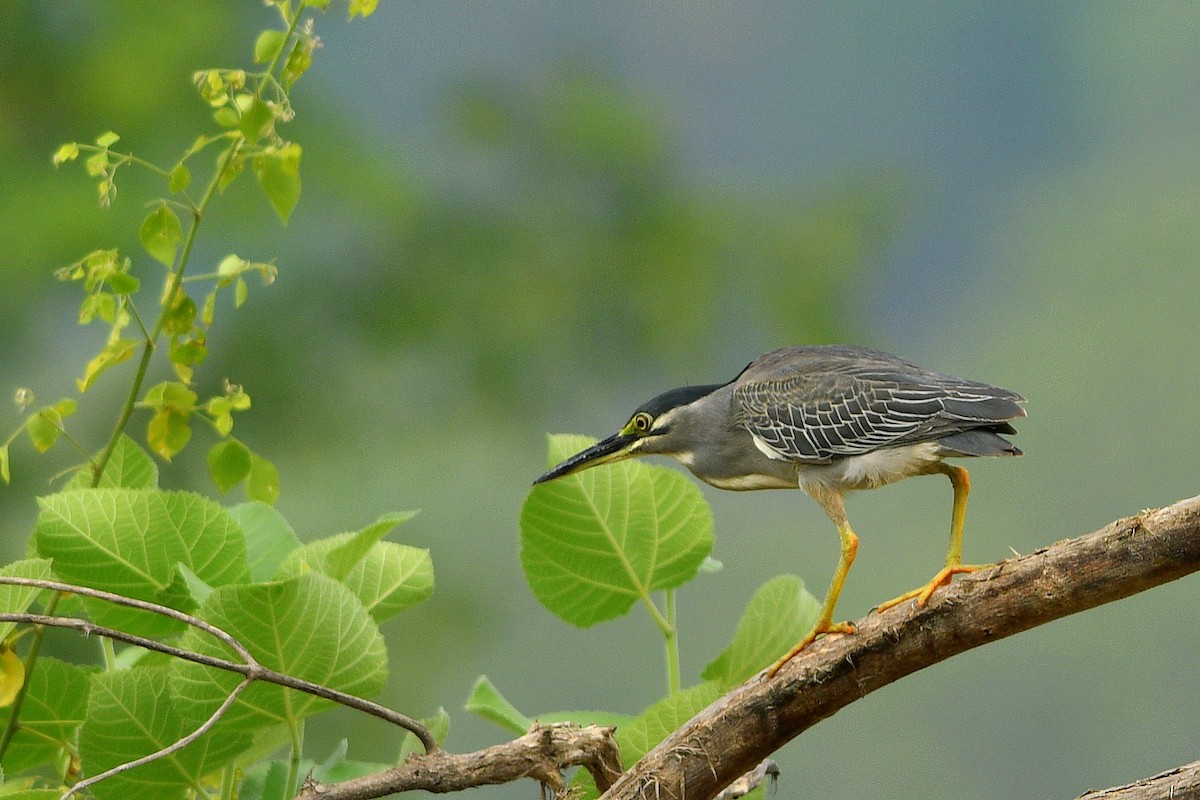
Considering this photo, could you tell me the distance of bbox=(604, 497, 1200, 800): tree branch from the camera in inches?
23.2

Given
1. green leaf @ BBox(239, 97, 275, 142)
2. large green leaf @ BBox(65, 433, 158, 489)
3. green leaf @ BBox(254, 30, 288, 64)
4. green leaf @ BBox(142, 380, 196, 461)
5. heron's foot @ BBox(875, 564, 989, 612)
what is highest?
green leaf @ BBox(254, 30, 288, 64)

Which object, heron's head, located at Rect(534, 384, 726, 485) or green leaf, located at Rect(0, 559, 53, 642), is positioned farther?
heron's head, located at Rect(534, 384, 726, 485)

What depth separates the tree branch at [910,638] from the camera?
0.59m

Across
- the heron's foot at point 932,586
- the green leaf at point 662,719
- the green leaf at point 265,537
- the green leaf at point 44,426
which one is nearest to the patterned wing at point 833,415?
the heron's foot at point 932,586

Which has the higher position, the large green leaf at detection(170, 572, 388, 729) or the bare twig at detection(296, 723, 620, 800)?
the large green leaf at detection(170, 572, 388, 729)

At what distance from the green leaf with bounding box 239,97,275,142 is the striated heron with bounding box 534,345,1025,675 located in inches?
11.5

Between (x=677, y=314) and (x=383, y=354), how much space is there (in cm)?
66

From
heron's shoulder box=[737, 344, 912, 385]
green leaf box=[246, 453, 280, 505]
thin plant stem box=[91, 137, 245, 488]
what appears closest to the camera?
thin plant stem box=[91, 137, 245, 488]

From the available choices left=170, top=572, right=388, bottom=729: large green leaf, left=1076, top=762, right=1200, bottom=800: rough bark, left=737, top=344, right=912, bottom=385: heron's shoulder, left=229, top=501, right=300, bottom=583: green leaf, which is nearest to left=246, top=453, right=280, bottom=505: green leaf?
left=229, top=501, right=300, bottom=583: green leaf

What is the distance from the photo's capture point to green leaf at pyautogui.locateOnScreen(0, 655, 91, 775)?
0.75 meters

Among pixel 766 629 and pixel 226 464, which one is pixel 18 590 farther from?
pixel 766 629

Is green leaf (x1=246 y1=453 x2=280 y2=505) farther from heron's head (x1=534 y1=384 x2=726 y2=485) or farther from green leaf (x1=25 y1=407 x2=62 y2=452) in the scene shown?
heron's head (x1=534 y1=384 x2=726 y2=485)

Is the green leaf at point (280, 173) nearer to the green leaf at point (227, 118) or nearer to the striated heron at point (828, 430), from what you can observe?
the green leaf at point (227, 118)

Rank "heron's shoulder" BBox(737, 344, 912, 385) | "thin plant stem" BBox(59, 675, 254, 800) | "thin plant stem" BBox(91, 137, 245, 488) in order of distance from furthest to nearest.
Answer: "heron's shoulder" BBox(737, 344, 912, 385)
"thin plant stem" BBox(91, 137, 245, 488)
"thin plant stem" BBox(59, 675, 254, 800)
